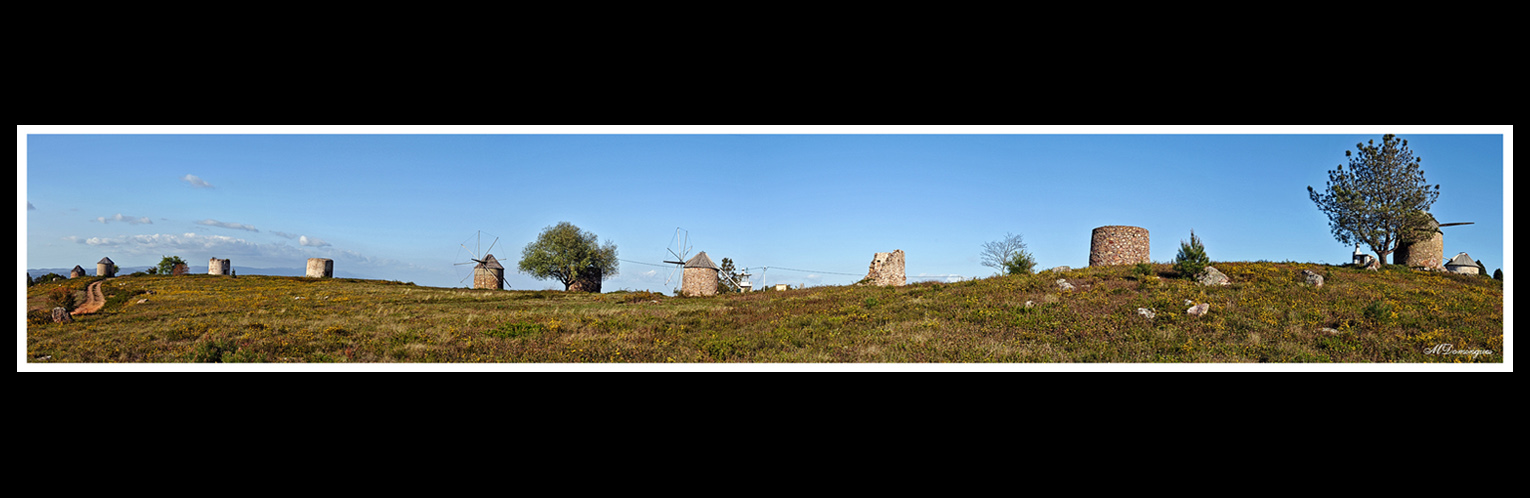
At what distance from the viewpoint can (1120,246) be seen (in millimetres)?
27828

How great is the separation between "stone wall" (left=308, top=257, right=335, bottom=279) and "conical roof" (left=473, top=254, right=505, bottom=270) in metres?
9.72

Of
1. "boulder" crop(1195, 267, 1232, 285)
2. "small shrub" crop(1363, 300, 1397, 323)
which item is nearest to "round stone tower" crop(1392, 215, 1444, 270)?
"boulder" crop(1195, 267, 1232, 285)

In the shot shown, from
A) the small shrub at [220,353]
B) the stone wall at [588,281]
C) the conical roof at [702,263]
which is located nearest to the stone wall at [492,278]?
the stone wall at [588,281]

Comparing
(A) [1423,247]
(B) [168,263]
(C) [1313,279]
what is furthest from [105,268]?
(A) [1423,247]

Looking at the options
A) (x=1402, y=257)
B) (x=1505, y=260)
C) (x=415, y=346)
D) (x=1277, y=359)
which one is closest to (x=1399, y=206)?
(x=1402, y=257)

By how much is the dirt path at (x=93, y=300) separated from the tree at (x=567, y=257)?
25.5 metres

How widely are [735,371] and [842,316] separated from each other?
17.4 ft

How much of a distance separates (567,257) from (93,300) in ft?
85.7

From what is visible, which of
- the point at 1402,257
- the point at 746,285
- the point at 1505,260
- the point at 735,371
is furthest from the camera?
the point at 746,285

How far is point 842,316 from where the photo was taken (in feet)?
43.4

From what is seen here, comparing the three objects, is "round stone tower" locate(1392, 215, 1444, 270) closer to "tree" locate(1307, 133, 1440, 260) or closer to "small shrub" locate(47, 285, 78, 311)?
"tree" locate(1307, 133, 1440, 260)

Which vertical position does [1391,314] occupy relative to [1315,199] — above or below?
below

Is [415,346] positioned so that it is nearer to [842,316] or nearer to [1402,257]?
[842,316]

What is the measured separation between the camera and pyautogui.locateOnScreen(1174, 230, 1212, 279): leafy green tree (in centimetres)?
1742
